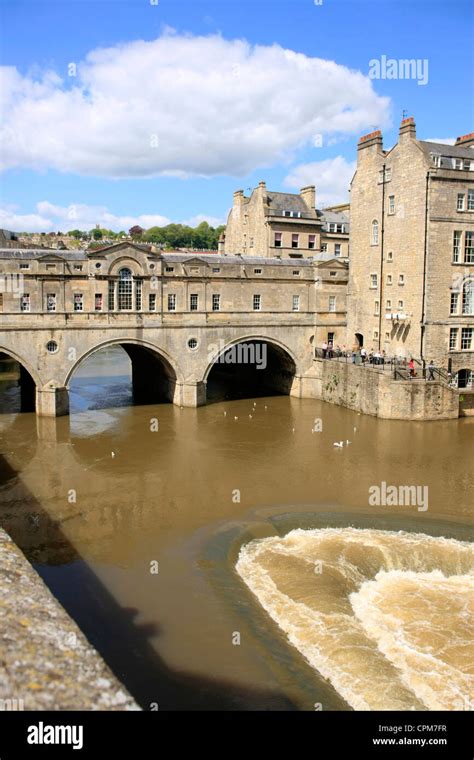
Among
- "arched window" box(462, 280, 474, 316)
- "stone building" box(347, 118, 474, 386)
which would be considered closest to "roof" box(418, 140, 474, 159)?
"stone building" box(347, 118, 474, 386)

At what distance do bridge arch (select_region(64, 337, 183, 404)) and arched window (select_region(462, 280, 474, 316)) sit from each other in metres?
17.4

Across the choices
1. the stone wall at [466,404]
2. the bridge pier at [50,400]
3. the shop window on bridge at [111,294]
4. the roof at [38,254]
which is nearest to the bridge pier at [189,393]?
the shop window on bridge at [111,294]

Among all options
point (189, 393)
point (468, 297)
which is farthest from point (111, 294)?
point (468, 297)

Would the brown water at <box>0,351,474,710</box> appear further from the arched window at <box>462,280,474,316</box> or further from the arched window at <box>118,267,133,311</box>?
the arched window at <box>462,280,474,316</box>

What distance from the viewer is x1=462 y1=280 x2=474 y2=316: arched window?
3672cm

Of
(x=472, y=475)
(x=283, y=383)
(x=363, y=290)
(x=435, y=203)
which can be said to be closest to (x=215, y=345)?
(x=283, y=383)

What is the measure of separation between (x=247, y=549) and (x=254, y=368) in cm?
2850

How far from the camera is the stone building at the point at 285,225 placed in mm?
50375

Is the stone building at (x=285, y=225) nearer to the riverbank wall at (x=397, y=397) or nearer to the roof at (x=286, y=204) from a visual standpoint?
the roof at (x=286, y=204)

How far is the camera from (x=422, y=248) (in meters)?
35.8

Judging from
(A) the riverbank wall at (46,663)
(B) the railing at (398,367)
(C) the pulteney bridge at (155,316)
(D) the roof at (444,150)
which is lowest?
(A) the riverbank wall at (46,663)

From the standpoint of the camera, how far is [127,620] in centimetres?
1492

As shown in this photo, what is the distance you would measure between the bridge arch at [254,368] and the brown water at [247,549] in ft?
24.7

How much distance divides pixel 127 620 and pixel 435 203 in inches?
1152
